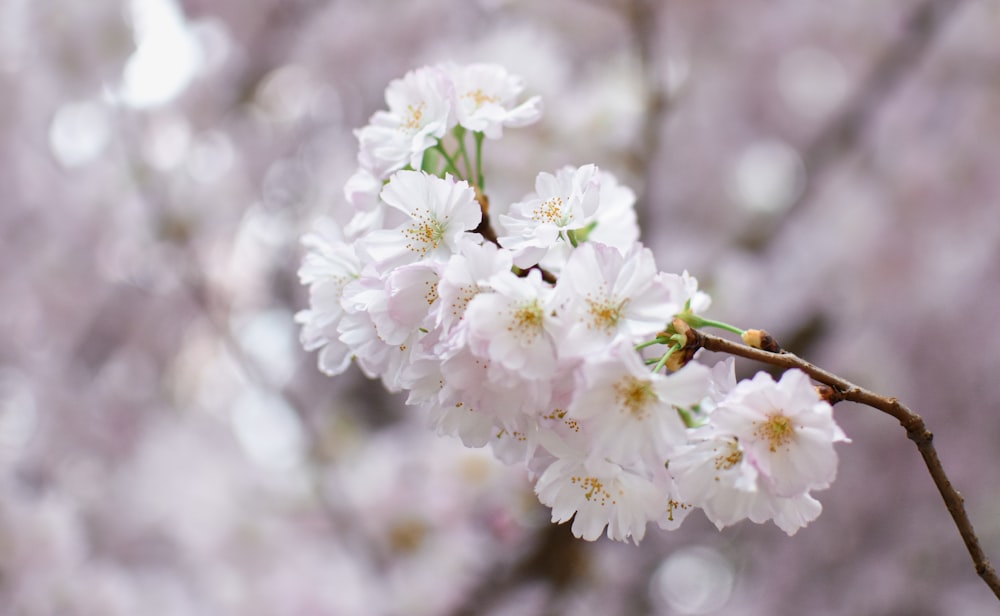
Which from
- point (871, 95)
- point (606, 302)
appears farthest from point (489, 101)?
point (871, 95)

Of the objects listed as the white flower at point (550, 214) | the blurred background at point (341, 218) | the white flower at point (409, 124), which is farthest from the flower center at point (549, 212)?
the blurred background at point (341, 218)

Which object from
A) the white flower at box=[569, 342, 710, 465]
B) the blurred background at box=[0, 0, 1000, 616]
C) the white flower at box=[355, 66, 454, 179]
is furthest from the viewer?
the blurred background at box=[0, 0, 1000, 616]

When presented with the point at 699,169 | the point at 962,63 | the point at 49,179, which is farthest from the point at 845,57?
the point at 49,179

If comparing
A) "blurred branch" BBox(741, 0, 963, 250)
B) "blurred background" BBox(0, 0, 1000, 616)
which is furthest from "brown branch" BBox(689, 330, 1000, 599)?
"blurred branch" BBox(741, 0, 963, 250)

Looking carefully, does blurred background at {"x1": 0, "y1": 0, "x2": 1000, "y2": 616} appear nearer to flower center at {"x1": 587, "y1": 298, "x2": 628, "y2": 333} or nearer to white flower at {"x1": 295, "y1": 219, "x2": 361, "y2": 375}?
white flower at {"x1": 295, "y1": 219, "x2": 361, "y2": 375}

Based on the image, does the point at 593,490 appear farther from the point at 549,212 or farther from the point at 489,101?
the point at 489,101

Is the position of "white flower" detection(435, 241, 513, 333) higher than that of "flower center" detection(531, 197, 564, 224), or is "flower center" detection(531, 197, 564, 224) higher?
"flower center" detection(531, 197, 564, 224)

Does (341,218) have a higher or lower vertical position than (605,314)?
lower
